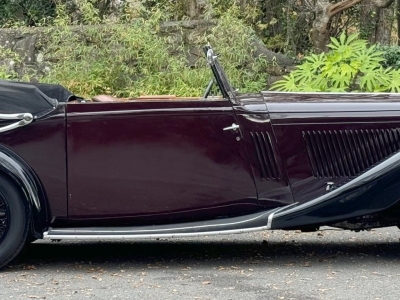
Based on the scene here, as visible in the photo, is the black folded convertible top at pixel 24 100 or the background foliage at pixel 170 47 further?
the background foliage at pixel 170 47

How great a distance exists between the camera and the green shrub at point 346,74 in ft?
30.7

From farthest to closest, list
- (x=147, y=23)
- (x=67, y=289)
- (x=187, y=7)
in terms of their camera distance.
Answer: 1. (x=187, y=7)
2. (x=147, y=23)
3. (x=67, y=289)

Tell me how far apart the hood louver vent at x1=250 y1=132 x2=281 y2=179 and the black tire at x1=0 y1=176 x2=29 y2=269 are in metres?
1.58

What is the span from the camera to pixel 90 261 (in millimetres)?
5824

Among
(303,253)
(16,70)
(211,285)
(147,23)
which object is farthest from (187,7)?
(211,285)

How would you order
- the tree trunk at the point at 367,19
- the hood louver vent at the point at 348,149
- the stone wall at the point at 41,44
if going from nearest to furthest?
1. the hood louver vent at the point at 348,149
2. the stone wall at the point at 41,44
3. the tree trunk at the point at 367,19

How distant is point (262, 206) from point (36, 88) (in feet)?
5.72

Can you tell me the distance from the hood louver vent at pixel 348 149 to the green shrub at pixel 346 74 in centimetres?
370

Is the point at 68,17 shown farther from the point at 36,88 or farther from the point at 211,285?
Answer: the point at 211,285

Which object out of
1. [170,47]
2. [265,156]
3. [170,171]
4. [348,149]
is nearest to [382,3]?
[170,47]

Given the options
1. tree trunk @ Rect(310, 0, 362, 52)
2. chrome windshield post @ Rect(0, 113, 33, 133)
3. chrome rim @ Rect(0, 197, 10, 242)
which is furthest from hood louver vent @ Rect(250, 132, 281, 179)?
tree trunk @ Rect(310, 0, 362, 52)

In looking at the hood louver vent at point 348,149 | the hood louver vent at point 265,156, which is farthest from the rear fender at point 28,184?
the hood louver vent at point 348,149

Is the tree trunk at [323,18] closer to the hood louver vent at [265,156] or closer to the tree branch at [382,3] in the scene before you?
the tree branch at [382,3]

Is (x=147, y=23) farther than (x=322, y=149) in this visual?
Yes
